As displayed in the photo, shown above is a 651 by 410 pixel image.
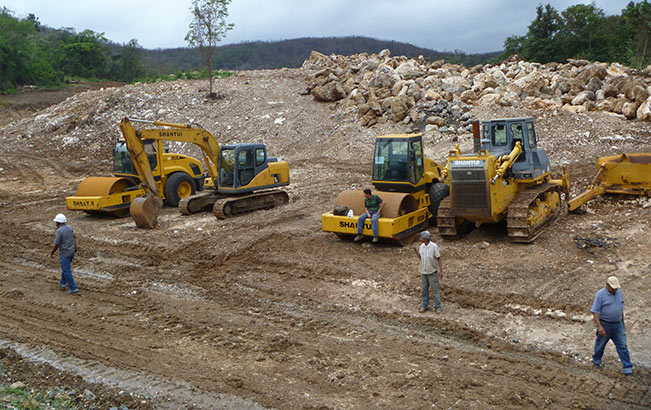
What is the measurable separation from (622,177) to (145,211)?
12.1m

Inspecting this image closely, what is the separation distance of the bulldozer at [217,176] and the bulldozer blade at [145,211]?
0.09 ft

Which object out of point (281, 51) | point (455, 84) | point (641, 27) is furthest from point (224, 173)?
point (281, 51)

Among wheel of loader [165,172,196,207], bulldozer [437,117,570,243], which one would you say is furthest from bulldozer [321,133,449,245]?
wheel of loader [165,172,196,207]

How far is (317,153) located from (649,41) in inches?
956

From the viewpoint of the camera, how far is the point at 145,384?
6.72 meters

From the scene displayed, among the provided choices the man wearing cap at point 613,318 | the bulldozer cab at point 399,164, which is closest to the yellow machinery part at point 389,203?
the bulldozer cab at point 399,164

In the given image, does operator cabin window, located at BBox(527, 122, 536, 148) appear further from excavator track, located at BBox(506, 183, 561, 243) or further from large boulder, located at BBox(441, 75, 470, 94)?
large boulder, located at BBox(441, 75, 470, 94)

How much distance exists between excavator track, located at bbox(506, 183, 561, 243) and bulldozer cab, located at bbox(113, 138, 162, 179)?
10.4 m

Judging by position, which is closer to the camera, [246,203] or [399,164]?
[399,164]

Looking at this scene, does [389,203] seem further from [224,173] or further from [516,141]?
[224,173]

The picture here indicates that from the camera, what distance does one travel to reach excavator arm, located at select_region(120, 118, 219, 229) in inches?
582

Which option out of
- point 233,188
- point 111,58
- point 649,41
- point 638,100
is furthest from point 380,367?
point 111,58

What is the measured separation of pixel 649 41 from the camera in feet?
117

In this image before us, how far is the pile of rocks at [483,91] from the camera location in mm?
22547
